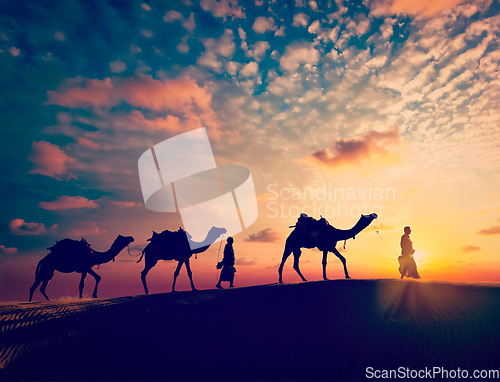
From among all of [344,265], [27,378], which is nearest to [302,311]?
[344,265]

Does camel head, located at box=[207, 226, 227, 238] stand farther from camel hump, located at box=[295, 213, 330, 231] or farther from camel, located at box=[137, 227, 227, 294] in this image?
camel hump, located at box=[295, 213, 330, 231]

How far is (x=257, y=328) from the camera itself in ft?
26.5

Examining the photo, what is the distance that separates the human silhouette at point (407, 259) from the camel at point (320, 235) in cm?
163

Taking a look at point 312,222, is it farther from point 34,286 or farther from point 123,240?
point 34,286

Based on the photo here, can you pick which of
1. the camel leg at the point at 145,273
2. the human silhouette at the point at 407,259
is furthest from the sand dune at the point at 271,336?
the camel leg at the point at 145,273

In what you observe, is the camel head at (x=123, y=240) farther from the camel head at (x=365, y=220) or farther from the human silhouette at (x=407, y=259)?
the human silhouette at (x=407, y=259)

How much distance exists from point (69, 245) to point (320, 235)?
553 inches

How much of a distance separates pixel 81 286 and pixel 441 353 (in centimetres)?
1718

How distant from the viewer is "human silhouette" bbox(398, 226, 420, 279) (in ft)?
43.9

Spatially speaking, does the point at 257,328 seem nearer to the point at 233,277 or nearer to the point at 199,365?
the point at 199,365

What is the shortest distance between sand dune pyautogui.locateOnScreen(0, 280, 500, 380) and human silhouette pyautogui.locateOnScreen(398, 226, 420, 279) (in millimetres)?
3273

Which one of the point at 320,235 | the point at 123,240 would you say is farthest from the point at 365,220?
the point at 123,240

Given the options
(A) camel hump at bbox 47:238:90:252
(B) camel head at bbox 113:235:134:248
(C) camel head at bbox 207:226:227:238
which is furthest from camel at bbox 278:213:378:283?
(A) camel hump at bbox 47:238:90:252

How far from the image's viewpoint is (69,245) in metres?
16.6
